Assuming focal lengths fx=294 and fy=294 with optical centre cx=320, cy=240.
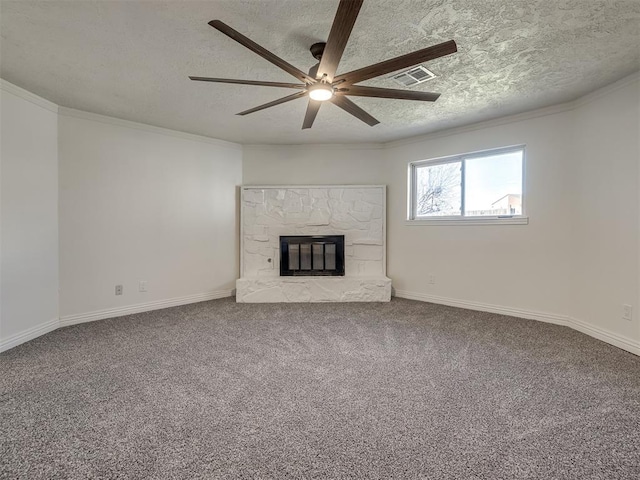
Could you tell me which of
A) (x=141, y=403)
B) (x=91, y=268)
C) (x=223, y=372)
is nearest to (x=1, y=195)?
(x=91, y=268)

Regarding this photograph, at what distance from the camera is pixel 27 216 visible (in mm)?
2797

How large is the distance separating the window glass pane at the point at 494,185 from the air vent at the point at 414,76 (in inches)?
70.4

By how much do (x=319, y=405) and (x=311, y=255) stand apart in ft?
8.84

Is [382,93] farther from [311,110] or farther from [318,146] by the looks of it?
[318,146]

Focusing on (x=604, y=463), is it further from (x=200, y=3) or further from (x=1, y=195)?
(x=1, y=195)

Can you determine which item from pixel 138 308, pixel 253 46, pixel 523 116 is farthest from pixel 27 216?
pixel 523 116

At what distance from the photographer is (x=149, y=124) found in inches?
145

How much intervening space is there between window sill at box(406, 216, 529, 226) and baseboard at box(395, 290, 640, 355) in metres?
1.02

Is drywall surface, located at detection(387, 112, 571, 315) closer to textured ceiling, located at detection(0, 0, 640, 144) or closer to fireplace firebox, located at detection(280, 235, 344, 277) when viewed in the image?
textured ceiling, located at detection(0, 0, 640, 144)

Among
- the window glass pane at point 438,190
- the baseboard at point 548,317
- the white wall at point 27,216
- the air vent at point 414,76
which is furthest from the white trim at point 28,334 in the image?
the window glass pane at point 438,190

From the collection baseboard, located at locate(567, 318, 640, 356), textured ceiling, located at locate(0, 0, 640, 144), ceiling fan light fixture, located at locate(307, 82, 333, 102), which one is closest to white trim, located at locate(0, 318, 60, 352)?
textured ceiling, located at locate(0, 0, 640, 144)

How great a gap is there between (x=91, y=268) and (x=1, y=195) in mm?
1083

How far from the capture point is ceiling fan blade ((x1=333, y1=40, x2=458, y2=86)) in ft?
5.08

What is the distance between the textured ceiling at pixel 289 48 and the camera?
1.74m
